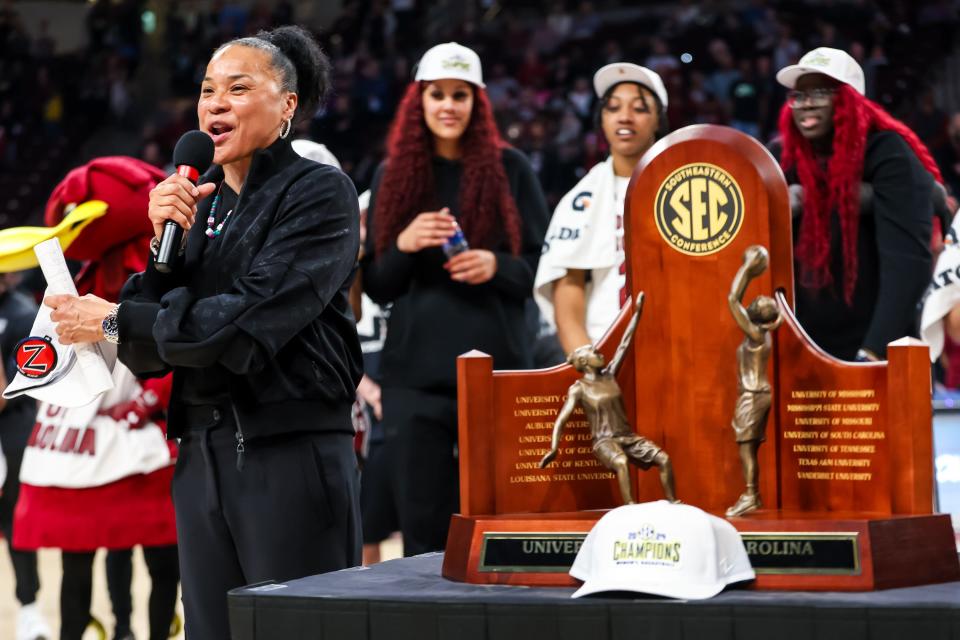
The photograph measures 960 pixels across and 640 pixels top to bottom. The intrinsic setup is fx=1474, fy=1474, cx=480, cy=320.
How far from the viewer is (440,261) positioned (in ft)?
13.0

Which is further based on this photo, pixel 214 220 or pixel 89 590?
pixel 89 590

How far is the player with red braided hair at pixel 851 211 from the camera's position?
10.8 ft

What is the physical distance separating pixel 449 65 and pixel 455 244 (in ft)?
1.80

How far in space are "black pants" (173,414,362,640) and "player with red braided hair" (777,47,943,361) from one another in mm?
1267

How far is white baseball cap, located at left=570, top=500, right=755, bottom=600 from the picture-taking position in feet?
6.35

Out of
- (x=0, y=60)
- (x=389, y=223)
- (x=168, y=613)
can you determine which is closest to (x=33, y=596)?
(x=168, y=613)

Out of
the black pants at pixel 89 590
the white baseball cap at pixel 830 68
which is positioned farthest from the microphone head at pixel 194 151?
the black pants at pixel 89 590

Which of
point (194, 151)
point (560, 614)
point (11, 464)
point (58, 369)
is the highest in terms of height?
point (194, 151)

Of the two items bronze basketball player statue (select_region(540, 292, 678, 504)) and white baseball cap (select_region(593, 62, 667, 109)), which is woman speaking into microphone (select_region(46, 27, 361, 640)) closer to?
bronze basketball player statue (select_region(540, 292, 678, 504))

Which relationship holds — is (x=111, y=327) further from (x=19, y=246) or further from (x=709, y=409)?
(x=709, y=409)

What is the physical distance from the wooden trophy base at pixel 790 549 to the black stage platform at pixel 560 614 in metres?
0.03

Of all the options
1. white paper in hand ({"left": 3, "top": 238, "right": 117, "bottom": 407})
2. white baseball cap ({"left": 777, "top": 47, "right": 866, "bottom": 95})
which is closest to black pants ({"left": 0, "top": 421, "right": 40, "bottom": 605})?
white paper in hand ({"left": 3, "top": 238, "right": 117, "bottom": 407})

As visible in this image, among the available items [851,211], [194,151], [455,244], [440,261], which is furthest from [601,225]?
[194,151]

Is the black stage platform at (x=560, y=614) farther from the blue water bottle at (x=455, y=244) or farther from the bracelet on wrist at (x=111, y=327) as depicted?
the blue water bottle at (x=455, y=244)
